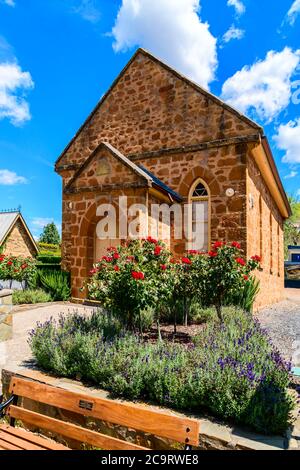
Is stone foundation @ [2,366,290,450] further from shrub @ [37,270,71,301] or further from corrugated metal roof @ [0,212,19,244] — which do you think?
corrugated metal roof @ [0,212,19,244]

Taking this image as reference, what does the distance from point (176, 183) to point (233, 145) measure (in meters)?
2.23

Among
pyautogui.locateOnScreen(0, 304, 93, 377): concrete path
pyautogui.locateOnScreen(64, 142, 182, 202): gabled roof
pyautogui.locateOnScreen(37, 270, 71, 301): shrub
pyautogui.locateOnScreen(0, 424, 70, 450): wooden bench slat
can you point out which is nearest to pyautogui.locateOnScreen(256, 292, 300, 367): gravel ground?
pyautogui.locateOnScreen(0, 424, 70, 450): wooden bench slat

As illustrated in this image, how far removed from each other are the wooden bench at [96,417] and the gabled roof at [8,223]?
78.1ft

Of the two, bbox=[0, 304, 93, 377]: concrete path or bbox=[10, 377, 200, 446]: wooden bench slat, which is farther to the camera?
bbox=[0, 304, 93, 377]: concrete path

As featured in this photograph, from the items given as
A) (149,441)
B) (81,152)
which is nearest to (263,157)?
(81,152)

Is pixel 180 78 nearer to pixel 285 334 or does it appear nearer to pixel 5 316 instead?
pixel 285 334

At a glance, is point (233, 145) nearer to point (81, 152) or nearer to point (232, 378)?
point (81, 152)

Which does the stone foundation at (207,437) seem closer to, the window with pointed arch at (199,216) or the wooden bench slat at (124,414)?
the wooden bench slat at (124,414)

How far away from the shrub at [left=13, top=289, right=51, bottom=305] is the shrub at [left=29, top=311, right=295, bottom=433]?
5712 mm

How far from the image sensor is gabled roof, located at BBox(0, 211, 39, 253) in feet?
82.2

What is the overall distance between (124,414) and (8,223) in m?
26.0

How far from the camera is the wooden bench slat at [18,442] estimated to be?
8.57 ft

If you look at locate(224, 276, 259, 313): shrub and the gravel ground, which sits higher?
locate(224, 276, 259, 313): shrub
